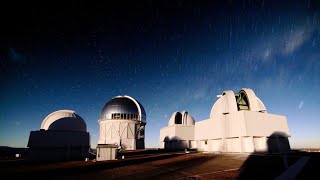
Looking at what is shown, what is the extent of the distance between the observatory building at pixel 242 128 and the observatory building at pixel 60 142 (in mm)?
18696

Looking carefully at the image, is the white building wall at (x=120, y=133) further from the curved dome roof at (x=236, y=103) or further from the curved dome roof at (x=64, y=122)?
the curved dome roof at (x=236, y=103)

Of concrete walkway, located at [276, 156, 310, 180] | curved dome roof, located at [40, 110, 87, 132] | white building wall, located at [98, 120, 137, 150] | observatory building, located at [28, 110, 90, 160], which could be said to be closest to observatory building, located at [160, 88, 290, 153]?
concrete walkway, located at [276, 156, 310, 180]

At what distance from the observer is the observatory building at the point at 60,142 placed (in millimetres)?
22953

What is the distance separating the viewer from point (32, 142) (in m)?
22.9

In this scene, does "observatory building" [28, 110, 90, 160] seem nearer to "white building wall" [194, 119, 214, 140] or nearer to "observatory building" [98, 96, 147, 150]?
"observatory building" [98, 96, 147, 150]

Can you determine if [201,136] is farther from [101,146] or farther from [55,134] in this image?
[55,134]

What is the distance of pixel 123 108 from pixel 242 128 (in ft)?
90.8

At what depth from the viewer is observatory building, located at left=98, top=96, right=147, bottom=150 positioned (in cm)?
4234

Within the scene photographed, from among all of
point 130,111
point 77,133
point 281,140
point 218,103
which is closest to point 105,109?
point 130,111

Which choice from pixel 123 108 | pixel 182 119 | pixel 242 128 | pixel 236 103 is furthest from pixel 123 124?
pixel 242 128

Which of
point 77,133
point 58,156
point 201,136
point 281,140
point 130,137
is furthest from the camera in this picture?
point 130,137

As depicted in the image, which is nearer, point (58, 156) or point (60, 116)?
point (58, 156)

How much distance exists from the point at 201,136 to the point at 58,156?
22053 millimetres

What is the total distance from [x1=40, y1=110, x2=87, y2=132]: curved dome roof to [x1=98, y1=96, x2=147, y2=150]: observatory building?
14.1 metres
